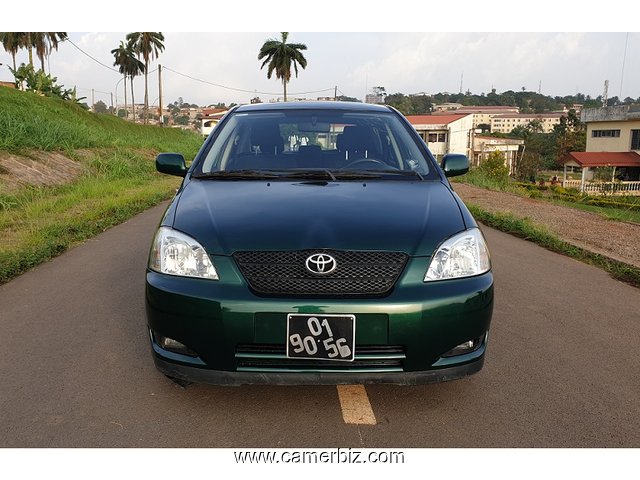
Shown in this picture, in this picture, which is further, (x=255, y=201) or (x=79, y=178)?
(x=79, y=178)

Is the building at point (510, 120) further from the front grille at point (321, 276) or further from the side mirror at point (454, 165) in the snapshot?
the front grille at point (321, 276)

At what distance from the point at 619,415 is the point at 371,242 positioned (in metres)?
A: 1.51

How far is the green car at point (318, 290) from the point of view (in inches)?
98.3

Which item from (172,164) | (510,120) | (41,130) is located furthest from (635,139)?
(510,120)

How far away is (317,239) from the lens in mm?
2662

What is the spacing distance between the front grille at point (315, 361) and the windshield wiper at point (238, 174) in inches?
51.7

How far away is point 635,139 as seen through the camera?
46.5 m

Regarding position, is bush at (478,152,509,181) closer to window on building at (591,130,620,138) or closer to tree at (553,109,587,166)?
window on building at (591,130,620,138)

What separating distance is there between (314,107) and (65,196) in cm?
762

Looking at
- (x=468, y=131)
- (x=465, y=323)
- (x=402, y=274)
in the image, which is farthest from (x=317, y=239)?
(x=468, y=131)

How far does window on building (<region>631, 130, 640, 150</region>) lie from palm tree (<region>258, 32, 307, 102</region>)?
32.8 metres

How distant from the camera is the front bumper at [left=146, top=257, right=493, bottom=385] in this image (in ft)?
Result: 8.18
